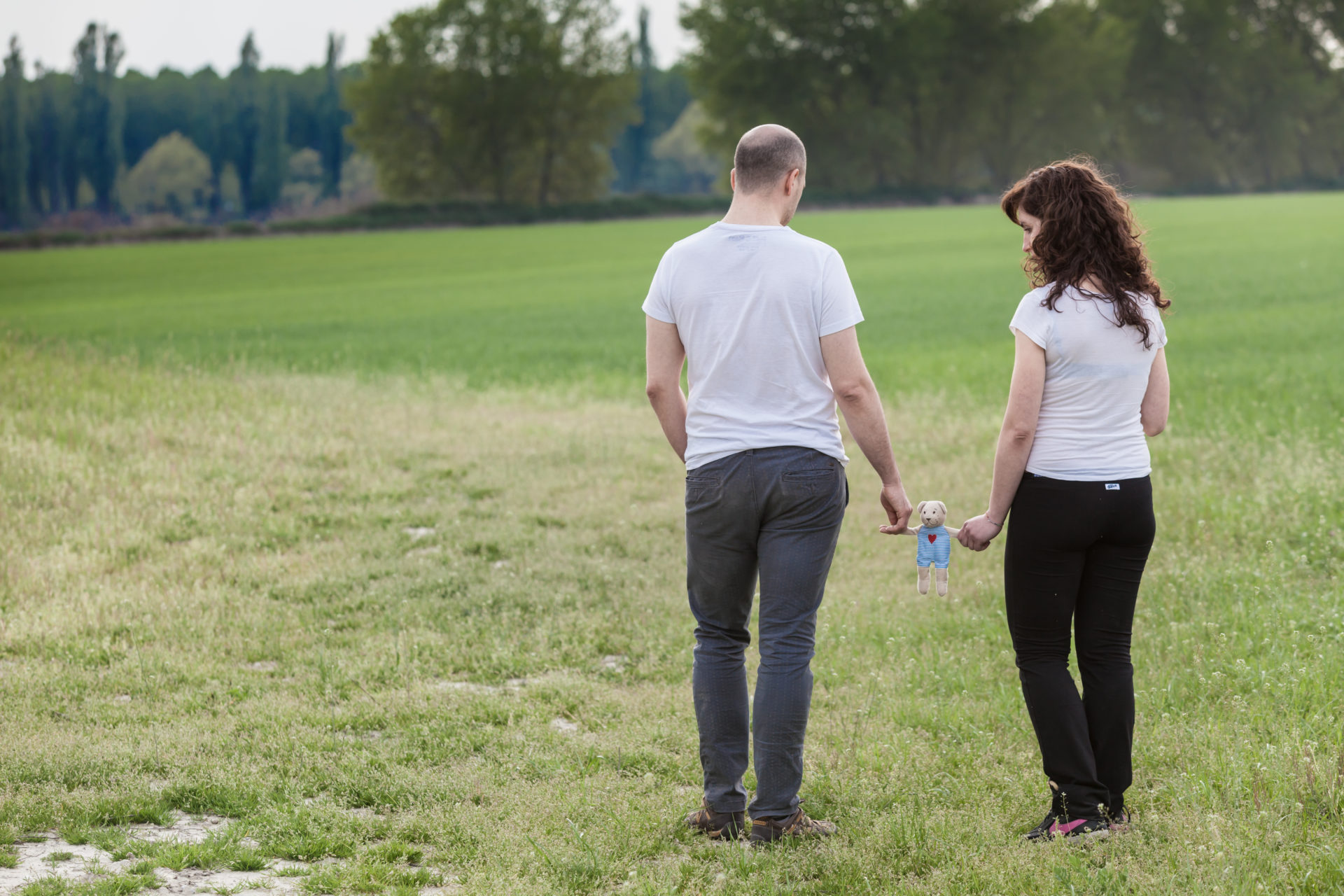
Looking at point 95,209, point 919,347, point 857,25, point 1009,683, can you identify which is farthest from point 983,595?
point 95,209

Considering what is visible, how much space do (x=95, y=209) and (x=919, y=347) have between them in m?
116

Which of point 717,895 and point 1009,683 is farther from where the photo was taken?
point 1009,683

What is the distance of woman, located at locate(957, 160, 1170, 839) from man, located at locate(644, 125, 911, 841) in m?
0.49

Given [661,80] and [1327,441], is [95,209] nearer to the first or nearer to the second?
[661,80]

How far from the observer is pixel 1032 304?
409cm

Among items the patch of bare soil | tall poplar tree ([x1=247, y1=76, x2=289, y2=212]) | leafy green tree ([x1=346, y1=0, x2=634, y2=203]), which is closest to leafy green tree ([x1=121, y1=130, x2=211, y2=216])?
tall poplar tree ([x1=247, y1=76, x2=289, y2=212])

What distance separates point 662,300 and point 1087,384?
4.92 ft

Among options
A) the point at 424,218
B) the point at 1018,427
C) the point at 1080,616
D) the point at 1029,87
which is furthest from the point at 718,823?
the point at 1029,87

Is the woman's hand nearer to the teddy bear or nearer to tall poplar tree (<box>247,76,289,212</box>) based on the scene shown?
the teddy bear

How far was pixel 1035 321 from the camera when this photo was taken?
4.06 meters

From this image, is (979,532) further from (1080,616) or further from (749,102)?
(749,102)

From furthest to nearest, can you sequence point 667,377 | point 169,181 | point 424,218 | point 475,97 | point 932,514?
point 169,181, point 475,97, point 424,218, point 932,514, point 667,377

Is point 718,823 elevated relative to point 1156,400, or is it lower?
lower

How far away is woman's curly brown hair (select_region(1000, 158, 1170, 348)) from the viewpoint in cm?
407
